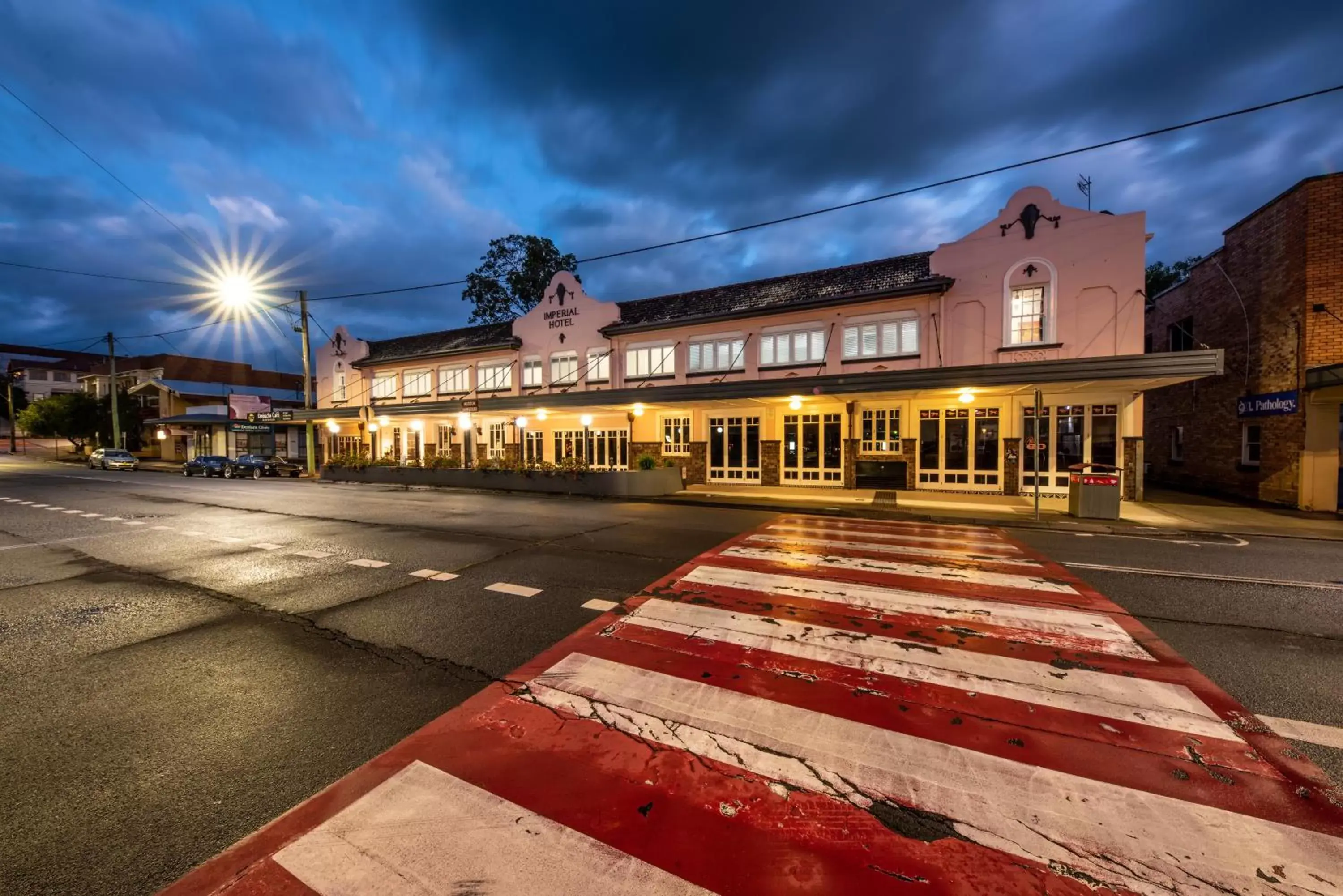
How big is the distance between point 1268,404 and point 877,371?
10.00m

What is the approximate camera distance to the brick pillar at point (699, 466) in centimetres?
2016

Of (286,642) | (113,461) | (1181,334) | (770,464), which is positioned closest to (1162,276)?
(1181,334)

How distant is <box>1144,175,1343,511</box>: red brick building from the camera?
1219 centimetres

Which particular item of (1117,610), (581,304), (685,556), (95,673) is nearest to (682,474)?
(581,304)

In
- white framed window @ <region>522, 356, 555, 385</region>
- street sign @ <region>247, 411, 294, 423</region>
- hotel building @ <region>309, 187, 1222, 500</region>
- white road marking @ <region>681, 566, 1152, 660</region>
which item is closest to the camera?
white road marking @ <region>681, 566, 1152, 660</region>

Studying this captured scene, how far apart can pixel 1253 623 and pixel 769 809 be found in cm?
604

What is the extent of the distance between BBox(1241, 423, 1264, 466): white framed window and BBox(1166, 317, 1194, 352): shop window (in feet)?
11.6

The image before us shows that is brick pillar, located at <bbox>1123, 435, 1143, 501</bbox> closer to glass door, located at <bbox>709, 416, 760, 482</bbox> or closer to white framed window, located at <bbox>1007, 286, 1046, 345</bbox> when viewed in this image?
white framed window, located at <bbox>1007, 286, 1046, 345</bbox>

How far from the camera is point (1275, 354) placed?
13.3 meters

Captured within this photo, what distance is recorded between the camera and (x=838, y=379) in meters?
14.7

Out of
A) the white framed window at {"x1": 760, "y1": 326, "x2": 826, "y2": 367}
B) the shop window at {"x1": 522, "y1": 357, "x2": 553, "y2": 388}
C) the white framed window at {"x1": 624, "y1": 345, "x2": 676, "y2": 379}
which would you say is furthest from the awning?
the shop window at {"x1": 522, "y1": 357, "x2": 553, "y2": 388}

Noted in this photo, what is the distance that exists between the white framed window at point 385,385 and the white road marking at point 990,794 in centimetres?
3029

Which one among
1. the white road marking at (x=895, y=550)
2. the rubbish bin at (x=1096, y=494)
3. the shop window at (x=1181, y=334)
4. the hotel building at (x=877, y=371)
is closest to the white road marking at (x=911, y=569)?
the white road marking at (x=895, y=550)

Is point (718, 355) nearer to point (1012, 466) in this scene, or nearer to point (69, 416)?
point (1012, 466)
